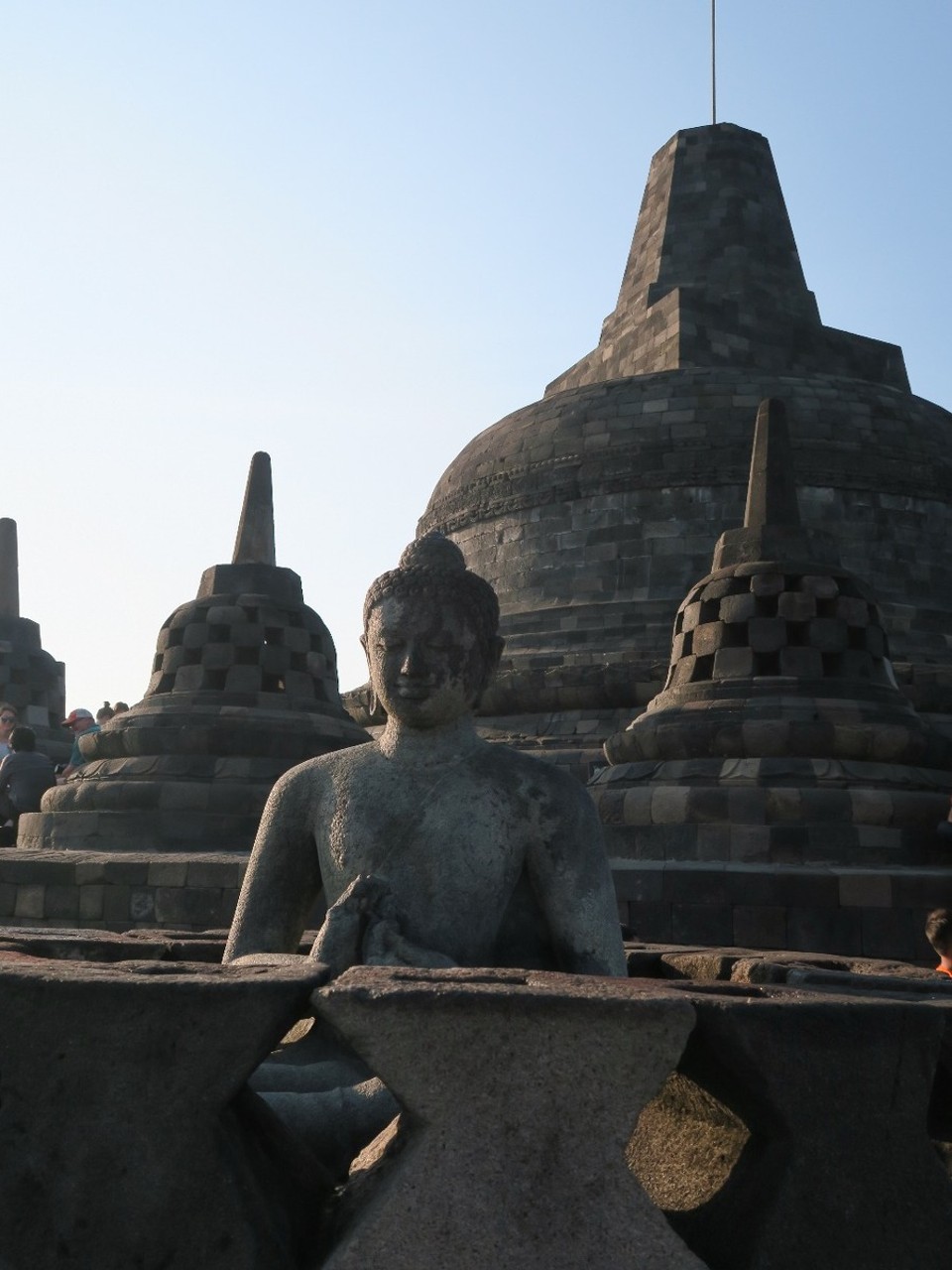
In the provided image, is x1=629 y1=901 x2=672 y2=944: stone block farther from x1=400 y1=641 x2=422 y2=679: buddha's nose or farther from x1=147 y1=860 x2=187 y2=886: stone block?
x1=400 y1=641 x2=422 y2=679: buddha's nose

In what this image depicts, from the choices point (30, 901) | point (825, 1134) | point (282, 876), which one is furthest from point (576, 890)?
point (30, 901)

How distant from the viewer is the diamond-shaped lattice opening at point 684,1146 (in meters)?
2.36

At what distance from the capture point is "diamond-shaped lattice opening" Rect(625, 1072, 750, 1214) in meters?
2.36

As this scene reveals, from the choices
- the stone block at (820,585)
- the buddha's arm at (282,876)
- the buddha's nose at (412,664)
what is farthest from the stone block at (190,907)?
the buddha's nose at (412,664)

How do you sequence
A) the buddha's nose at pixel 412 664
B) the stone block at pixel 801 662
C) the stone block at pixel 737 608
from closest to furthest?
the buddha's nose at pixel 412 664 < the stone block at pixel 801 662 < the stone block at pixel 737 608

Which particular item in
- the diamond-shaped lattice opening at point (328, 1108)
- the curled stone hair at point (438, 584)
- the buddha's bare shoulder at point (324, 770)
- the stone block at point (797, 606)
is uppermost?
the stone block at point (797, 606)

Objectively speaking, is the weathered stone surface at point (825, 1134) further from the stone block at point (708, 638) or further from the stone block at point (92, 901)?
the stone block at point (708, 638)

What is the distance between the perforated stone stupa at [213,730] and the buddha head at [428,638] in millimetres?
6685

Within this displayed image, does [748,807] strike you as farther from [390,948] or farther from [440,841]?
[390,948]

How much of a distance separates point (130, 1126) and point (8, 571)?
53.2 ft

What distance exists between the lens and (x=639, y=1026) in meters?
1.97

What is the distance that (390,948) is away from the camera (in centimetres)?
267

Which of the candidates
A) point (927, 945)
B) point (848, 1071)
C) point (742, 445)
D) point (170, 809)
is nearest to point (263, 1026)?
point (848, 1071)

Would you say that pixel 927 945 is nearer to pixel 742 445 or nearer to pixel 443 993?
Answer: pixel 443 993
